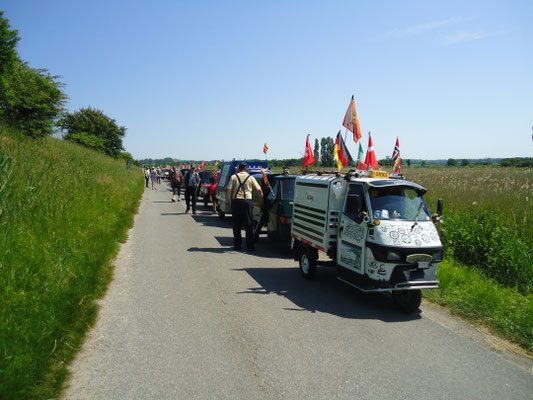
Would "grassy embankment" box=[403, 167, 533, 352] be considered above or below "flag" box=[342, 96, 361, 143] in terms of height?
below

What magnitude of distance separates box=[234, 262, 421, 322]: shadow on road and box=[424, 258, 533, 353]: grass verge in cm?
82

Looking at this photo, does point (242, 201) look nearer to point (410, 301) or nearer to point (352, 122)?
point (352, 122)

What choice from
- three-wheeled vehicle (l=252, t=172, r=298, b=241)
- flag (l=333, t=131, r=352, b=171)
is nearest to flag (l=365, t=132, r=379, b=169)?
flag (l=333, t=131, r=352, b=171)

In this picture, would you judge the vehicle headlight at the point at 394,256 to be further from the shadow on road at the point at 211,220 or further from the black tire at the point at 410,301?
the shadow on road at the point at 211,220

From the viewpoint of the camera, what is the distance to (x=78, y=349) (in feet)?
14.1

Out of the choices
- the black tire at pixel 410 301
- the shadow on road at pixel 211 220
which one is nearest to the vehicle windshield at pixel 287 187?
the black tire at pixel 410 301

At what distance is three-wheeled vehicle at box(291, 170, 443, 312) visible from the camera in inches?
219

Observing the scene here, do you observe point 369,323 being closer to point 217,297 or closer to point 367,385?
point 367,385

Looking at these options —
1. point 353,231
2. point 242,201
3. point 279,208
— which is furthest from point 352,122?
point 353,231

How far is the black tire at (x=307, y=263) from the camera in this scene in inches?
291

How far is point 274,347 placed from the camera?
4.49m

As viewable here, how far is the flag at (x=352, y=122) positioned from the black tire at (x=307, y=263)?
4.12 metres

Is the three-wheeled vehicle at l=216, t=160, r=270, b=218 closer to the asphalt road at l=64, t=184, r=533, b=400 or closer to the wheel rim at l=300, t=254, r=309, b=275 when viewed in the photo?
the wheel rim at l=300, t=254, r=309, b=275

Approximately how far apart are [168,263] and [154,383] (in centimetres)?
499
